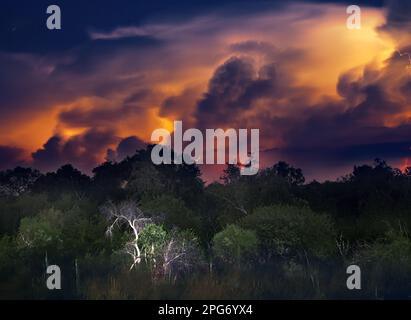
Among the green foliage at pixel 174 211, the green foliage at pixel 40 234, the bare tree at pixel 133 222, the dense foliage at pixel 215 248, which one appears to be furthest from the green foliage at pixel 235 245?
the green foliage at pixel 40 234

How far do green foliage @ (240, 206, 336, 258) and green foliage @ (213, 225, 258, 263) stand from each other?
3.71 ft

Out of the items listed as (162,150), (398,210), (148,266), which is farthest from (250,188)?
(162,150)

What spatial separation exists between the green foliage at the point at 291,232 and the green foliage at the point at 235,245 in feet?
3.71

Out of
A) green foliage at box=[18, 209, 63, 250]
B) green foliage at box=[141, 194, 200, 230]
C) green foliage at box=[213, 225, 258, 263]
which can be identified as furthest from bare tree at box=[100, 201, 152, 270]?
green foliage at box=[141, 194, 200, 230]

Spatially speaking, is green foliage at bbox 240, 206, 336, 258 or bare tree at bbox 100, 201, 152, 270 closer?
bare tree at bbox 100, 201, 152, 270

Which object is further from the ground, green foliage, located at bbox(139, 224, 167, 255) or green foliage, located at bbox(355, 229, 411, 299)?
green foliage, located at bbox(139, 224, 167, 255)

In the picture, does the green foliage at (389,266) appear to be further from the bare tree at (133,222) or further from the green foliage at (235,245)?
the bare tree at (133,222)

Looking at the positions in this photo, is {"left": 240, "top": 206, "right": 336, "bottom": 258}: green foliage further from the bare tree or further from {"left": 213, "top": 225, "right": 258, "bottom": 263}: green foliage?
the bare tree

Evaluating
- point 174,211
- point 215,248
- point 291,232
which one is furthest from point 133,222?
point 174,211

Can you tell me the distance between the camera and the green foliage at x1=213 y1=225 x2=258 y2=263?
96.4 ft

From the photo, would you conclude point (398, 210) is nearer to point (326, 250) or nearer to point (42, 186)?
point (326, 250)
